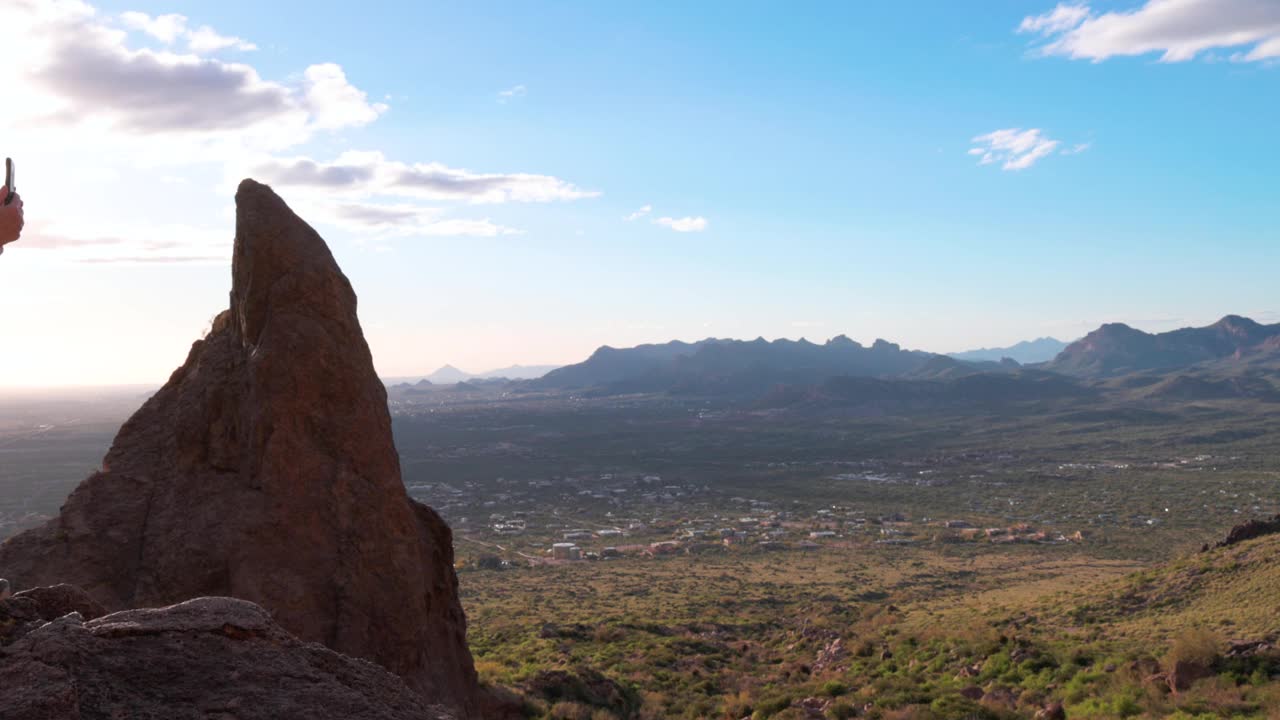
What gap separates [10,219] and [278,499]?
25.2 ft

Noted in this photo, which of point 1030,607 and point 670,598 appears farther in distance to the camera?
point 670,598

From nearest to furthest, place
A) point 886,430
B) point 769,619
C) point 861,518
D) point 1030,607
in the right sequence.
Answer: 1. point 1030,607
2. point 769,619
3. point 861,518
4. point 886,430

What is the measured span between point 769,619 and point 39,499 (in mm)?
70621

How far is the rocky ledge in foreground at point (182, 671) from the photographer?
4.06 m

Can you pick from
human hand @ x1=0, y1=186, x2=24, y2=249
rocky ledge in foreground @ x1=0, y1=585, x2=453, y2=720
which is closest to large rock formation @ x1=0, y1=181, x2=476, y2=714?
rocky ledge in foreground @ x1=0, y1=585, x2=453, y2=720

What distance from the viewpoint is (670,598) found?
38312 millimetres

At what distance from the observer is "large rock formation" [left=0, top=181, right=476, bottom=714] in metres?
11.1

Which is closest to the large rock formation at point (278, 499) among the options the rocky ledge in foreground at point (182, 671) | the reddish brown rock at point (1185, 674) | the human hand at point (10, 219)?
the rocky ledge in foreground at point (182, 671)

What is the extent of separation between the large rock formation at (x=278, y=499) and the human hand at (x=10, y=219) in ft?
24.2

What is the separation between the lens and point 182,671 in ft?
15.2

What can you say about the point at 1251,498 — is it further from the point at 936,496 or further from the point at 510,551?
the point at 510,551

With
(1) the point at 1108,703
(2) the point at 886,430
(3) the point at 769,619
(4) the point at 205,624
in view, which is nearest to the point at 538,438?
(2) the point at 886,430

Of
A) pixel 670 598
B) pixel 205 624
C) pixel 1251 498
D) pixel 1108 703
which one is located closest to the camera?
pixel 205 624

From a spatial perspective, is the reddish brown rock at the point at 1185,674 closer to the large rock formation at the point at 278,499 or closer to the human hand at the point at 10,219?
the large rock formation at the point at 278,499
